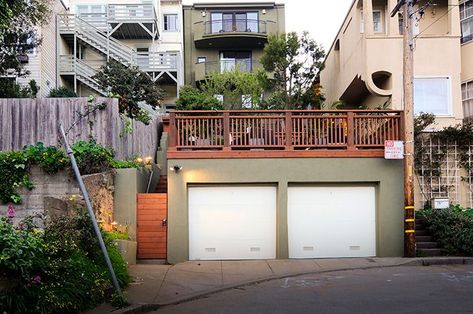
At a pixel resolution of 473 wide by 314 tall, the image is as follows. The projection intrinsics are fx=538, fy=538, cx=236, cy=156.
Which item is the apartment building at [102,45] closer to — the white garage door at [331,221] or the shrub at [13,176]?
the shrub at [13,176]

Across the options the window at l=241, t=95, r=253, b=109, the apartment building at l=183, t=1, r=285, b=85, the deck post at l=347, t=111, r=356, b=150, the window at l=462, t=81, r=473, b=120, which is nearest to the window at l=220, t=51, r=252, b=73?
the apartment building at l=183, t=1, r=285, b=85

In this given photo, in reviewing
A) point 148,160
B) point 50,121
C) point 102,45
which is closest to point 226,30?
point 102,45

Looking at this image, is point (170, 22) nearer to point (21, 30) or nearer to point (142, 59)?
point (142, 59)

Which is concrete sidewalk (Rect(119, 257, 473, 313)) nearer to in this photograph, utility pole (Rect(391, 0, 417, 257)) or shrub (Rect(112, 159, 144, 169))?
utility pole (Rect(391, 0, 417, 257))

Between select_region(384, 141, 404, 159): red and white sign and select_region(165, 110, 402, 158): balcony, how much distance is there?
44 centimetres

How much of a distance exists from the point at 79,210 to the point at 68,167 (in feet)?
9.24

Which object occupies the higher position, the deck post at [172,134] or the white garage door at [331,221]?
the deck post at [172,134]

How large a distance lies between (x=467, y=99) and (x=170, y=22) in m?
19.4

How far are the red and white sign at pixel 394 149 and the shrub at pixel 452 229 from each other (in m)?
2.23

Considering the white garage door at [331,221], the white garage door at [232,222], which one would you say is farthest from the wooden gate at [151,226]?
the white garage door at [331,221]

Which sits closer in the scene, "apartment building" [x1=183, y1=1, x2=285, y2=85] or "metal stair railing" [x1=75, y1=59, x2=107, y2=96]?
"metal stair railing" [x1=75, y1=59, x2=107, y2=96]

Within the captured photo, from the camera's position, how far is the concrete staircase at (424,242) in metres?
14.1

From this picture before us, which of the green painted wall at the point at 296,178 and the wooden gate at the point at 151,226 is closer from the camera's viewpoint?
the wooden gate at the point at 151,226

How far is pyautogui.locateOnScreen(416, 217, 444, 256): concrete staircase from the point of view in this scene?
46.2ft
